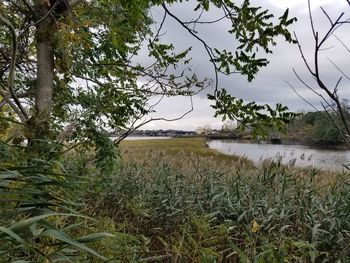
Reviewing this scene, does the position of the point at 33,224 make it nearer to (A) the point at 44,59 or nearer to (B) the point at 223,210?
(A) the point at 44,59

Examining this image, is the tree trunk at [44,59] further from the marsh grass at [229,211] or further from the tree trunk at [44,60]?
the marsh grass at [229,211]

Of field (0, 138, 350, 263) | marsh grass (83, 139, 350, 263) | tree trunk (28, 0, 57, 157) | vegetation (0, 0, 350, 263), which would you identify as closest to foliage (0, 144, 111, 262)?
vegetation (0, 0, 350, 263)

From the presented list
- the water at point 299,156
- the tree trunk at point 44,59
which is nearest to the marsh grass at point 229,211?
the water at point 299,156

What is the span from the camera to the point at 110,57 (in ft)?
16.1

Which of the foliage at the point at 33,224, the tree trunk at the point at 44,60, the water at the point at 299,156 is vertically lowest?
the water at the point at 299,156

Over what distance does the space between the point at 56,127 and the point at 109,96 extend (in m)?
0.96

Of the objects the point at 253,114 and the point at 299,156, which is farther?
the point at 299,156

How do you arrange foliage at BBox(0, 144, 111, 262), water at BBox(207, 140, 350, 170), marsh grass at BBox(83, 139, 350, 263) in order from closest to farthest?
foliage at BBox(0, 144, 111, 262)
marsh grass at BBox(83, 139, 350, 263)
water at BBox(207, 140, 350, 170)

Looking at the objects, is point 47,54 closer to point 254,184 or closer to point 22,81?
point 22,81

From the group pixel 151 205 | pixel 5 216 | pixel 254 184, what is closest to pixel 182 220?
pixel 151 205

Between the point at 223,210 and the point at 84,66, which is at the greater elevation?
the point at 84,66

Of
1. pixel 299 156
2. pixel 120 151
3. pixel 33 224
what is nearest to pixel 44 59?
pixel 120 151

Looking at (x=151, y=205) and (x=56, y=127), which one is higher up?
(x=56, y=127)

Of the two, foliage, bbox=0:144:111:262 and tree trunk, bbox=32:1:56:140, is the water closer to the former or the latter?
tree trunk, bbox=32:1:56:140
